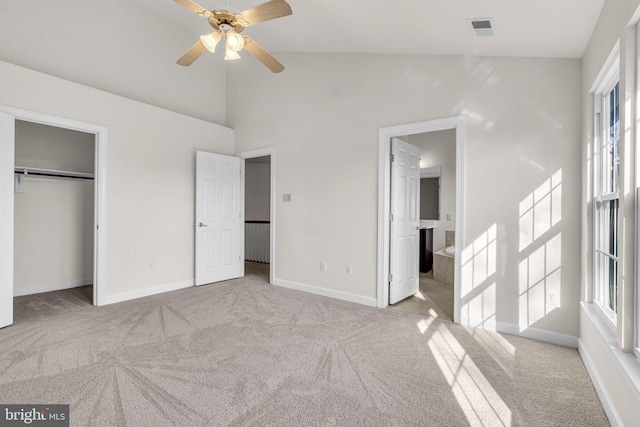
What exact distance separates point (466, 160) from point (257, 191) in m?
6.43

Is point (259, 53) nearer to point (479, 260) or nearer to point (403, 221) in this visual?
point (403, 221)

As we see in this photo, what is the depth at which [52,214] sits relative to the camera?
15.2ft

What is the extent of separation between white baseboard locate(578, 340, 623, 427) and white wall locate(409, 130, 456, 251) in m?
3.69

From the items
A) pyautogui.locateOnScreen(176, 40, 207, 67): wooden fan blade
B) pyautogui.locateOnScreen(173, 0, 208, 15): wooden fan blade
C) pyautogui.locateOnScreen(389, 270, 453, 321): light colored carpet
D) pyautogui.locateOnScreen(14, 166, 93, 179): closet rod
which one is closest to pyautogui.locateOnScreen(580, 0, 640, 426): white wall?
pyautogui.locateOnScreen(389, 270, 453, 321): light colored carpet

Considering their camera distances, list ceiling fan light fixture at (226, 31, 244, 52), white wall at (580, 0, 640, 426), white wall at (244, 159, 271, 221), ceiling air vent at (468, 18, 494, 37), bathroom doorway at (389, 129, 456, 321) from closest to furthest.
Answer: white wall at (580, 0, 640, 426)
ceiling fan light fixture at (226, 31, 244, 52)
ceiling air vent at (468, 18, 494, 37)
bathroom doorway at (389, 129, 456, 321)
white wall at (244, 159, 271, 221)

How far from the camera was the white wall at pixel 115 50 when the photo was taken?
12.2 feet

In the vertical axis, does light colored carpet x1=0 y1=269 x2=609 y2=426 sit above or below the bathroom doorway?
below

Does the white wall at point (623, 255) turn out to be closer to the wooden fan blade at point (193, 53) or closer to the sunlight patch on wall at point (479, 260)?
the sunlight patch on wall at point (479, 260)

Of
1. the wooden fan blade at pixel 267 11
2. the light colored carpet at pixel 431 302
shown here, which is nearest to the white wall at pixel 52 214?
the wooden fan blade at pixel 267 11

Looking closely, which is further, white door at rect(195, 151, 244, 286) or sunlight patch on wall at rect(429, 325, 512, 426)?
white door at rect(195, 151, 244, 286)

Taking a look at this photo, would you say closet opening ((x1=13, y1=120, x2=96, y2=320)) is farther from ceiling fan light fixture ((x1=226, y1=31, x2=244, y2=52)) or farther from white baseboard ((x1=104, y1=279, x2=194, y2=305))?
ceiling fan light fixture ((x1=226, y1=31, x2=244, y2=52))

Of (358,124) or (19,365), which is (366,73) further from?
(19,365)

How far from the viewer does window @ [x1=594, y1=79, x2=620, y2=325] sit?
222cm

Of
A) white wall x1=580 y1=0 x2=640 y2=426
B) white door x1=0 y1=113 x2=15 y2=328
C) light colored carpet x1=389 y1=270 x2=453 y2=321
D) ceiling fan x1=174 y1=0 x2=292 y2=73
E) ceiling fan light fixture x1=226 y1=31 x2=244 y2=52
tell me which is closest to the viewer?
white wall x1=580 y1=0 x2=640 y2=426
